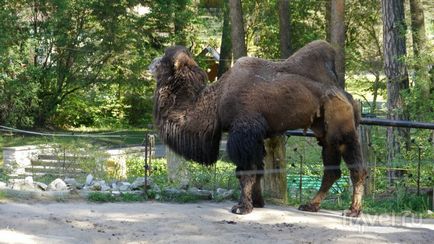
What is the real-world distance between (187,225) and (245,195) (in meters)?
1.05

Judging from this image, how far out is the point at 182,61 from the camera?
9.09m

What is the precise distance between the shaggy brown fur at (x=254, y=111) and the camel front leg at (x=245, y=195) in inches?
0.5

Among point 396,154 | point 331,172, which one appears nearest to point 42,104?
point 396,154

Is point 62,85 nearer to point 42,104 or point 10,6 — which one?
point 42,104

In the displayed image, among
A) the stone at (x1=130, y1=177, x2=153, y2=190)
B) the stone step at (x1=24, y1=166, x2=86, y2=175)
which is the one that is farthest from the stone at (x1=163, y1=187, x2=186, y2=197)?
the stone step at (x1=24, y1=166, x2=86, y2=175)

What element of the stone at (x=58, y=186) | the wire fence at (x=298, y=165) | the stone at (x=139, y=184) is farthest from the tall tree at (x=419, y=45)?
the stone at (x=58, y=186)

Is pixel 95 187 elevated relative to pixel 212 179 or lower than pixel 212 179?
lower

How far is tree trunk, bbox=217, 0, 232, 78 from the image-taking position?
33600mm

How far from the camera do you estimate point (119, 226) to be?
7602mm

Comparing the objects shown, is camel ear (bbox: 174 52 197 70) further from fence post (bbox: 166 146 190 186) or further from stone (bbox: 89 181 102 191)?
stone (bbox: 89 181 102 191)

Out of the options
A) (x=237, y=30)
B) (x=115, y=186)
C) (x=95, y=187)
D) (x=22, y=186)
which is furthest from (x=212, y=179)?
(x=237, y=30)

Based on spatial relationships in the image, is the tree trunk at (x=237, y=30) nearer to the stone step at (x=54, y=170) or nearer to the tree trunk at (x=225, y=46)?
the tree trunk at (x=225, y=46)

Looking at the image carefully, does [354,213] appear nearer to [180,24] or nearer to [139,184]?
[139,184]

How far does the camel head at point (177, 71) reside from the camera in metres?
9.07
